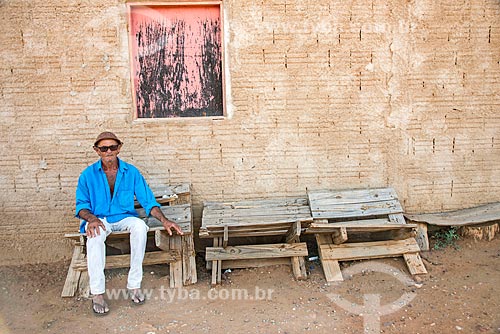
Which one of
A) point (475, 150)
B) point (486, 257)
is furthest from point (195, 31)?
point (486, 257)

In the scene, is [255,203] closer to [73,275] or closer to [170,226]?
[170,226]

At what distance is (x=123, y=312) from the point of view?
3951 mm

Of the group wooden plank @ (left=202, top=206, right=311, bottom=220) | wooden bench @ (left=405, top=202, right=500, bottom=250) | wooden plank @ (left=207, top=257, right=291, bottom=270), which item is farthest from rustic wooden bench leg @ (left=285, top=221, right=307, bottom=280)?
wooden bench @ (left=405, top=202, right=500, bottom=250)

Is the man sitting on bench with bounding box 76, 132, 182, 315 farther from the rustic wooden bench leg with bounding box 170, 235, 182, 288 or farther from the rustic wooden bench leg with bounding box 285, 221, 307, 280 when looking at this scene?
the rustic wooden bench leg with bounding box 285, 221, 307, 280

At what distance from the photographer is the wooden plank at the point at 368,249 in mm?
4609

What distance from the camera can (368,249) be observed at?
4664mm

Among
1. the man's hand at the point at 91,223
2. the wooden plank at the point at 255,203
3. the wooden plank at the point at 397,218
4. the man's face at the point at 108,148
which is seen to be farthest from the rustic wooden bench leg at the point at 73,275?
the wooden plank at the point at 397,218

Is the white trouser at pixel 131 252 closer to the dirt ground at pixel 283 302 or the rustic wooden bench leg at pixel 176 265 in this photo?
the dirt ground at pixel 283 302

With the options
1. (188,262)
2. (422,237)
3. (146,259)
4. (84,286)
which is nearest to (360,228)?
(422,237)

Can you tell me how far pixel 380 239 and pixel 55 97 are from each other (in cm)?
373

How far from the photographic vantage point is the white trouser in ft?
12.8

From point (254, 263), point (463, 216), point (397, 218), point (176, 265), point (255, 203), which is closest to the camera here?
point (176, 265)

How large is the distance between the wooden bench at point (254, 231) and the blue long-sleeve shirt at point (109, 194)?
0.69 meters

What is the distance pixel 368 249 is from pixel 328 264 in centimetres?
46
